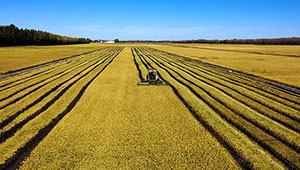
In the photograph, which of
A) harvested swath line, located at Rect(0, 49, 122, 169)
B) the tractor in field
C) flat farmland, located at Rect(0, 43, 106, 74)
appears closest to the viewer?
harvested swath line, located at Rect(0, 49, 122, 169)

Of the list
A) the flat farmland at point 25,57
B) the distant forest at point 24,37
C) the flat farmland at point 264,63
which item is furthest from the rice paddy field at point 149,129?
the distant forest at point 24,37

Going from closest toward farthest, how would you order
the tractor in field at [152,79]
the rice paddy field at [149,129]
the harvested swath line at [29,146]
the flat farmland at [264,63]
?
the harvested swath line at [29,146]
the rice paddy field at [149,129]
the tractor in field at [152,79]
the flat farmland at [264,63]

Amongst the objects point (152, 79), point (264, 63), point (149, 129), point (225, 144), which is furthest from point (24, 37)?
point (225, 144)

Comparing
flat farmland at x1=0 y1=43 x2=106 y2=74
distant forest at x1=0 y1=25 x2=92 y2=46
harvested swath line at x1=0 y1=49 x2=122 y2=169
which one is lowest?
harvested swath line at x1=0 y1=49 x2=122 y2=169

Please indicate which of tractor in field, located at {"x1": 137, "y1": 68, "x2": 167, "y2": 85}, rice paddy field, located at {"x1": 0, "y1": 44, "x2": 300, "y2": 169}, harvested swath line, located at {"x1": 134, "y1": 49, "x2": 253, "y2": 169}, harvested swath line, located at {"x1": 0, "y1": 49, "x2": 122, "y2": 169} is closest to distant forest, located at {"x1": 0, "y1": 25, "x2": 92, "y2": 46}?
rice paddy field, located at {"x1": 0, "y1": 44, "x2": 300, "y2": 169}

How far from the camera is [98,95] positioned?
43.0ft

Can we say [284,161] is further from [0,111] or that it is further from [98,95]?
[0,111]

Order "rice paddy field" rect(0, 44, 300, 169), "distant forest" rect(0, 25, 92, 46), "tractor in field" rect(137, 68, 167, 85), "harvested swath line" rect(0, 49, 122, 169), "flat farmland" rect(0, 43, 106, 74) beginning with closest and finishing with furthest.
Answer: "harvested swath line" rect(0, 49, 122, 169) → "rice paddy field" rect(0, 44, 300, 169) → "tractor in field" rect(137, 68, 167, 85) → "flat farmland" rect(0, 43, 106, 74) → "distant forest" rect(0, 25, 92, 46)

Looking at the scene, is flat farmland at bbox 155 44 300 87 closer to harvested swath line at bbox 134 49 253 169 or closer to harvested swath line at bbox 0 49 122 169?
harvested swath line at bbox 134 49 253 169

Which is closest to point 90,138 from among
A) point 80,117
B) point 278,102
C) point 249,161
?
point 80,117

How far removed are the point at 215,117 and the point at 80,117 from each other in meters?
6.92

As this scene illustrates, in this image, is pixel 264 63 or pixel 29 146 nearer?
pixel 29 146

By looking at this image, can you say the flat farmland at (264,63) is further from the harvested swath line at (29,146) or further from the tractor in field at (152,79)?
the harvested swath line at (29,146)

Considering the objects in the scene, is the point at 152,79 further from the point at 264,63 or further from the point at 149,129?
the point at 264,63
